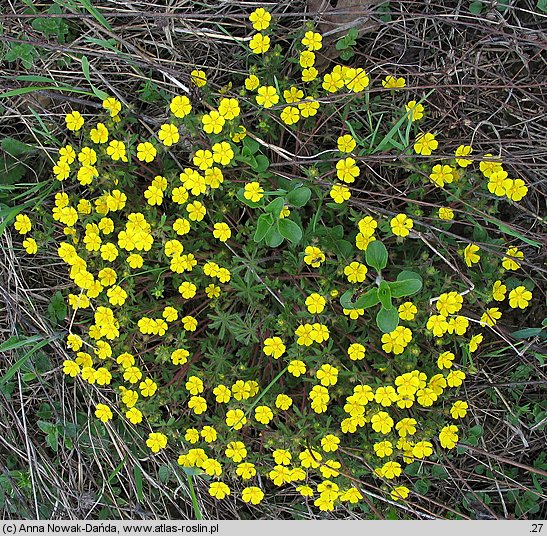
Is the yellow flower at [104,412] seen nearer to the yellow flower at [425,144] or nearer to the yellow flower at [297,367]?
the yellow flower at [297,367]

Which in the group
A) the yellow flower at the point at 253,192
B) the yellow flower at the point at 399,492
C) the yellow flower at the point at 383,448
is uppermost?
the yellow flower at the point at 253,192

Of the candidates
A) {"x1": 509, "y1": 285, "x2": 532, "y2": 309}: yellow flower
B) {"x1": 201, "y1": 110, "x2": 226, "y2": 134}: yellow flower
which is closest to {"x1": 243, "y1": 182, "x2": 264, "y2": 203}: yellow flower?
{"x1": 201, "y1": 110, "x2": 226, "y2": 134}: yellow flower

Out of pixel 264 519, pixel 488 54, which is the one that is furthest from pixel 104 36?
pixel 264 519

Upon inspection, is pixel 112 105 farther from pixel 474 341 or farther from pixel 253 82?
pixel 474 341

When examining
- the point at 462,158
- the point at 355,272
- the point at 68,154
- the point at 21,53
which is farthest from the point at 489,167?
the point at 21,53

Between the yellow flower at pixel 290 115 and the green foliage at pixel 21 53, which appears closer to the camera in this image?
the yellow flower at pixel 290 115

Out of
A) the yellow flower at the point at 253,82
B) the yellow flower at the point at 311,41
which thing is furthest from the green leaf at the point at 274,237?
the yellow flower at the point at 311,41

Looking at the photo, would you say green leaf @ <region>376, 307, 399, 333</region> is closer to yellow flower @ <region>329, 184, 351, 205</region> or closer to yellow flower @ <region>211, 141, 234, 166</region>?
yellow flower @ <region>329, 184, 351, 205</region>
